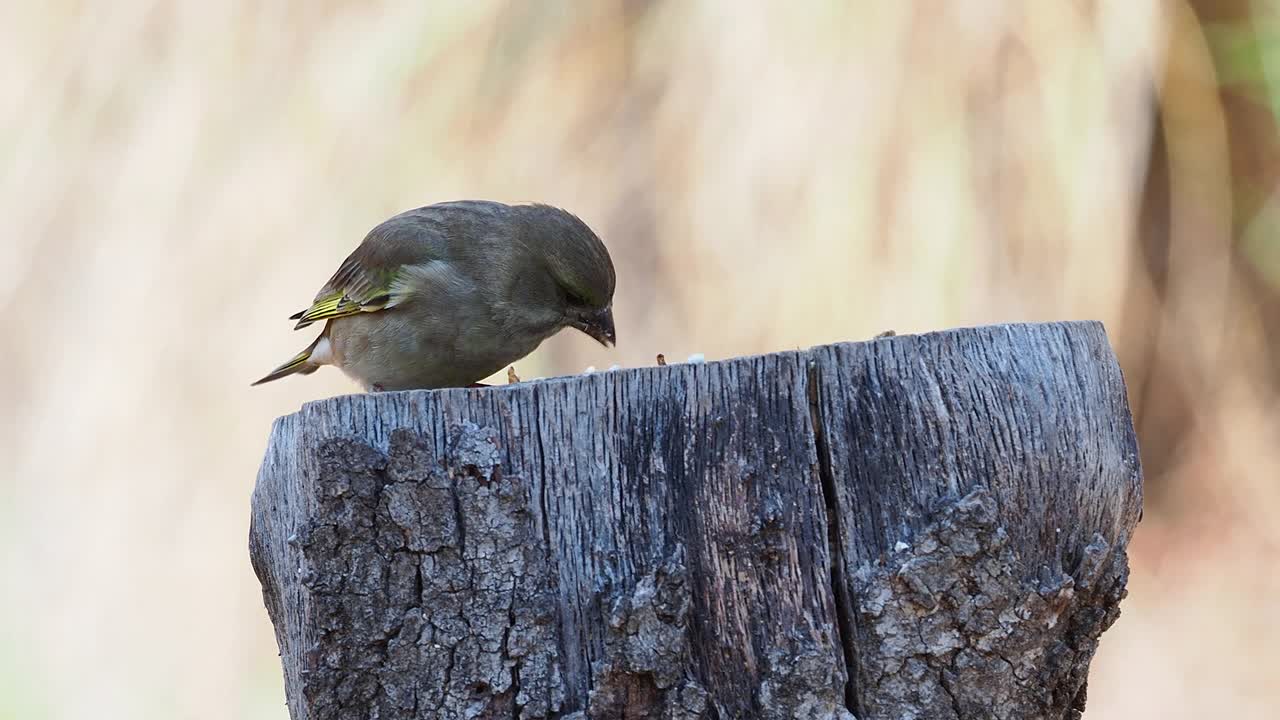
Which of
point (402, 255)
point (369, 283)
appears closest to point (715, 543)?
point (402, 255)

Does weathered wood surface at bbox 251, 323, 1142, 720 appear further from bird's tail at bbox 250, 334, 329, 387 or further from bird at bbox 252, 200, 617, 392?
bird's tail at bbox 250, 334, 329, 387

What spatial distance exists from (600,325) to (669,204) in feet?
6.19

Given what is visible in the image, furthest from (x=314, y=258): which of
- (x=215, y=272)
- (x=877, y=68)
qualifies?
(x=877, y=68)

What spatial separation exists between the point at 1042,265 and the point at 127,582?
3.66 m

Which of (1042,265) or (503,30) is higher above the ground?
(503,30)

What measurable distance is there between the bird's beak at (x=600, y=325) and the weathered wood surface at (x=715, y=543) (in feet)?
3.66

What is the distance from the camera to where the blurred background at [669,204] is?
4.59 metres

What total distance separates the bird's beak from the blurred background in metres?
1.53

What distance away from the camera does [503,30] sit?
195 inches

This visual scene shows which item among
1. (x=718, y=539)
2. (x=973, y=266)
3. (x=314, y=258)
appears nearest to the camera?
(x=718, y=539)

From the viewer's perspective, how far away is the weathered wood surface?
1.79 m

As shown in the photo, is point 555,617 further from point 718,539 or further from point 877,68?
point 877,68

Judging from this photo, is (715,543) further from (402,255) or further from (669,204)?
(669,204)

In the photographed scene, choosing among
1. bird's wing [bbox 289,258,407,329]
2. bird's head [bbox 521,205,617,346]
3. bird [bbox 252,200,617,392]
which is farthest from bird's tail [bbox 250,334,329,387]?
bird's head [bbox 521,205,617,346]
